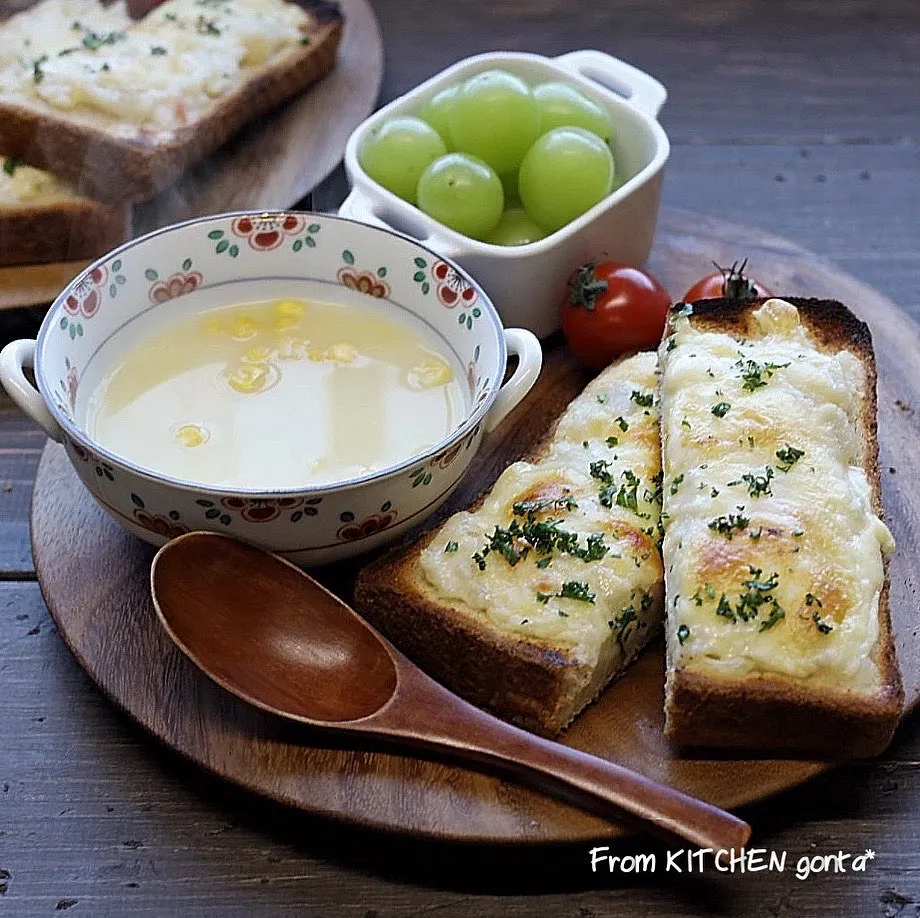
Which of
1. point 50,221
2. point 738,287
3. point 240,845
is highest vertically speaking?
point 738,287

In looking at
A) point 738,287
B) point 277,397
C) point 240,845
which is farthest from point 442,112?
point 240,845

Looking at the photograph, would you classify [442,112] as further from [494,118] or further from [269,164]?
[269,164]

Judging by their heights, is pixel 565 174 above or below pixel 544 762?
above

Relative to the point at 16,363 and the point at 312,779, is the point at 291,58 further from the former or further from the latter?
the point at 312,779

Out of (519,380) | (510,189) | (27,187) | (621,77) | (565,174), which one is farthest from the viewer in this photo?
(27,187)

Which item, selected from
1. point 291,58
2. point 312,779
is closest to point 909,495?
point 312,779

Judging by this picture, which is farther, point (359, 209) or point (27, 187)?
point (27, 187)

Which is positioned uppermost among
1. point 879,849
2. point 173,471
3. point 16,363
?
point 16,363
